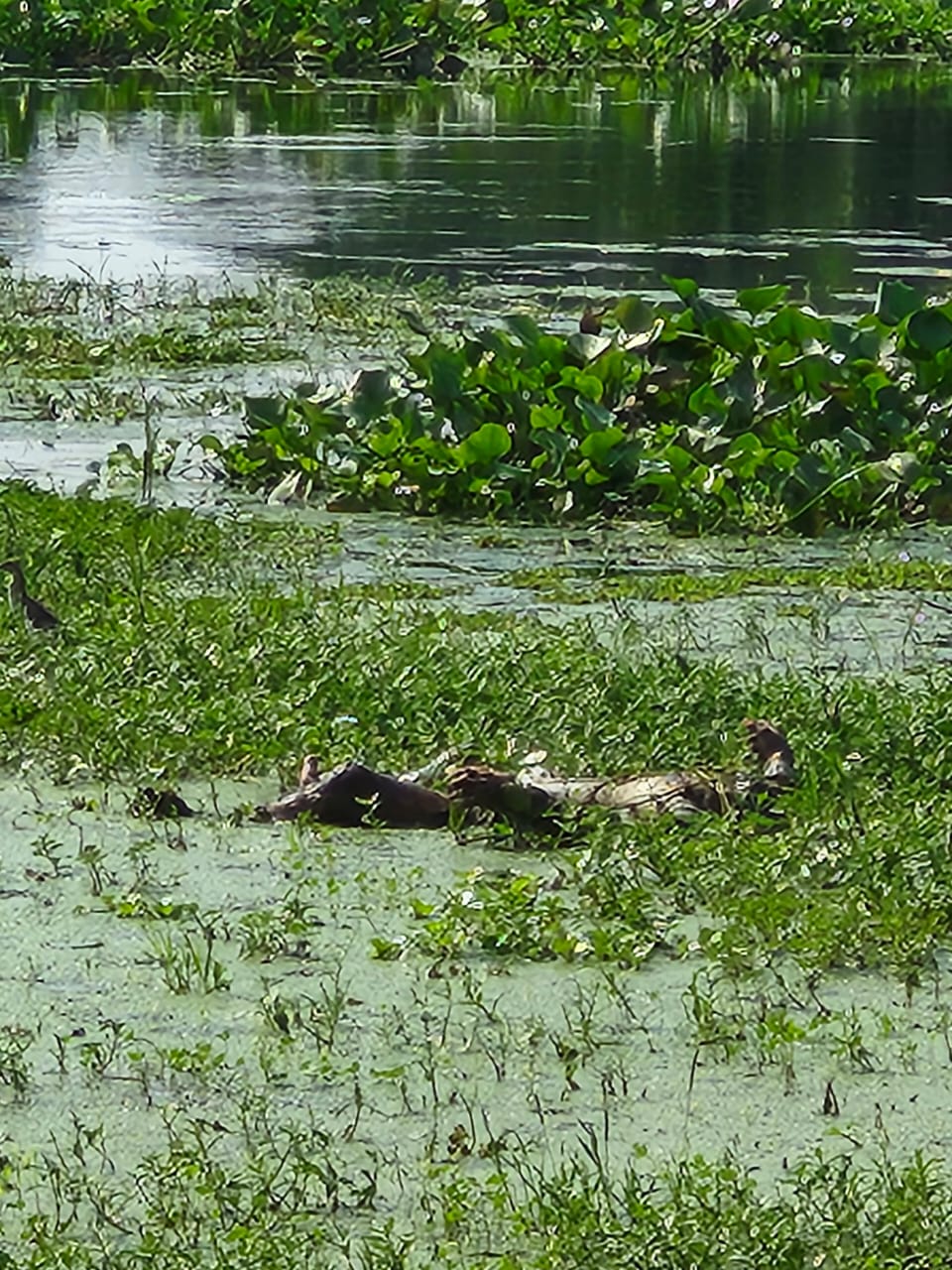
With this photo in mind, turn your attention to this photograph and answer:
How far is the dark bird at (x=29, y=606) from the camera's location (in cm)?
630

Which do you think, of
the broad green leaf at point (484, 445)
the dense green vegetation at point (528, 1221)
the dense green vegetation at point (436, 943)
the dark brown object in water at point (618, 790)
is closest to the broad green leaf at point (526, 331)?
the broad green leaf at point (484, 445)

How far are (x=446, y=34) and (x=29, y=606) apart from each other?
2162cm

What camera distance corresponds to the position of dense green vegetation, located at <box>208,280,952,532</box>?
8125 mm

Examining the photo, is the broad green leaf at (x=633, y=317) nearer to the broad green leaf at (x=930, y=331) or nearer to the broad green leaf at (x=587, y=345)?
the broad green leaf at (x=587, y=345)

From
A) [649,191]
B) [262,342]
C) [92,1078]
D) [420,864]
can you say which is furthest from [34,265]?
[92,1078]

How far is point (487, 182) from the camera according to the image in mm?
17422

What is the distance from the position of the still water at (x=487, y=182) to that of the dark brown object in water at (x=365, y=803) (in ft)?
24.8

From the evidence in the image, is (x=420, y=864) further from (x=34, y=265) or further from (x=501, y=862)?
(x=34, y=265)

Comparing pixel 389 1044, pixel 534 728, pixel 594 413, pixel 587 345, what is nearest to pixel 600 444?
pixel 594 413

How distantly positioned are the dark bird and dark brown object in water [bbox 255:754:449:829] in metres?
1.23

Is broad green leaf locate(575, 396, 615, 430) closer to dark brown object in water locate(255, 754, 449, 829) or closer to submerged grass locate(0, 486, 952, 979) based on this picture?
submerged grass locate(0, 486, 952, 979)

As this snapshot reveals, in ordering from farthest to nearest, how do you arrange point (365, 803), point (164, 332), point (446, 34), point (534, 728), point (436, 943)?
point (446, 34)
point (164, 332)
point (534, 728)
point (365, 803)
point (436, 943)

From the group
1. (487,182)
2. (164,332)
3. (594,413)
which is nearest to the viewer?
(594,413)

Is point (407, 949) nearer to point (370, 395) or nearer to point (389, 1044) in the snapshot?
point (389, 1044)
